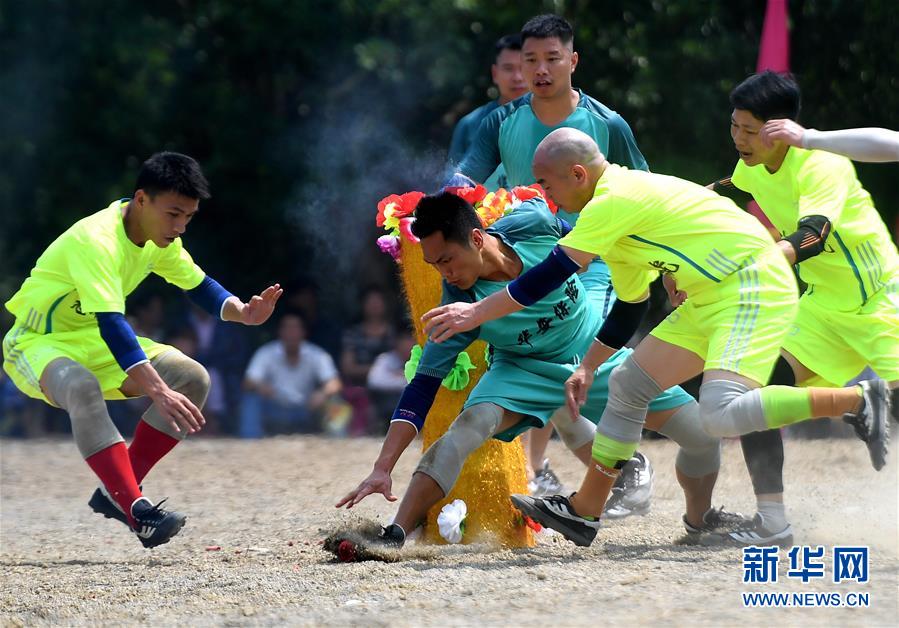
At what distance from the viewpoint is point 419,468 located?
4957 millimetres

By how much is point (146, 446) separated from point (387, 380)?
4579mm

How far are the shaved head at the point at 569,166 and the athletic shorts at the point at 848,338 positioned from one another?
1.11 meters

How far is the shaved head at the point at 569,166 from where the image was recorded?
4793 mm

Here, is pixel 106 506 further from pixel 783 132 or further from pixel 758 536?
pixel 783 132

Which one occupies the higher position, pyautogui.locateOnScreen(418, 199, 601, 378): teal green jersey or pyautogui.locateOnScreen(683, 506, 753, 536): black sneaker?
pyautogui.locateOnScreen(418, 199, 601, 378): teal green jersey

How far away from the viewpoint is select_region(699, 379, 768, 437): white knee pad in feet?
14.9

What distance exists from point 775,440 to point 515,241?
129cm

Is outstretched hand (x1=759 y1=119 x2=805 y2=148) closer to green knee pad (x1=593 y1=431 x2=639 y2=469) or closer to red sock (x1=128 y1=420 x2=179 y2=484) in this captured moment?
green knee pad (x1=593 y1=431 x2=639 y2=469)

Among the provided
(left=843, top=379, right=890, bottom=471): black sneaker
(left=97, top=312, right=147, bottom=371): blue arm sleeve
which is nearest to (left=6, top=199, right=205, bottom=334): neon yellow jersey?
(left=97, top=312, right=147, bottom=371): blue arm sleeve

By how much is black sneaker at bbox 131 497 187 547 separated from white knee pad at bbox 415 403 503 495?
3.81ft

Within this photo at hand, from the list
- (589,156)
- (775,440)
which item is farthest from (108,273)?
(775,440)

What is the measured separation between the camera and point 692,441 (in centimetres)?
528

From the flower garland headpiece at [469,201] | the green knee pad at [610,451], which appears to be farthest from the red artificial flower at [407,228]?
the green knee pad at [610,451]

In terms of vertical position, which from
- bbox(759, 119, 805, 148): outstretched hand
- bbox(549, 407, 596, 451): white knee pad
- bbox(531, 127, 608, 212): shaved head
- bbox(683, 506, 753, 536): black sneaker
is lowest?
bbox(683, 506, 753, 536): black sneaker
